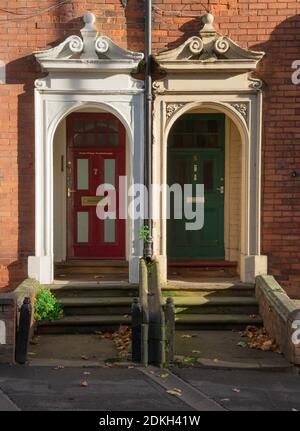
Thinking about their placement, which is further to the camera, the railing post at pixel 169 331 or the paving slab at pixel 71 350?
the paving slab at pixel 71 350

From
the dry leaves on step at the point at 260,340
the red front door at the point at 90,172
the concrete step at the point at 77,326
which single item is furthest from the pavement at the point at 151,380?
the red front door at the point at 90,172

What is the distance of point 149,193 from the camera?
9039 mm

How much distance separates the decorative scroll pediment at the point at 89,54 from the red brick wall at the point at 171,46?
275 millimetres

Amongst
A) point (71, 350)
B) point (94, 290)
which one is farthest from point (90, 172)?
point (71, 350)

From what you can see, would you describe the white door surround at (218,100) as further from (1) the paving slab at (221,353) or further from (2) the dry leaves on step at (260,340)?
(1) the paving slab at (221,353)

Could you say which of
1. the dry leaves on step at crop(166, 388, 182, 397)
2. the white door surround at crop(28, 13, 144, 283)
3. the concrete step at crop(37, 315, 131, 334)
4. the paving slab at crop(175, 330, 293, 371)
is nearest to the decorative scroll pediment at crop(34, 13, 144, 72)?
the white door surround at crop(28, 13, 144, 283)

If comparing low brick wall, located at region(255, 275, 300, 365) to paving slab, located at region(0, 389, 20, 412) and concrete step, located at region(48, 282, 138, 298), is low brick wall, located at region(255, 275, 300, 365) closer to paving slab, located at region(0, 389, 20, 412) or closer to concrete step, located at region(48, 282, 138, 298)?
concrete step, located at region(48, 282, 138, 298)

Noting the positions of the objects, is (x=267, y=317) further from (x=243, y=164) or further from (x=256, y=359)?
(x=243, y=164)

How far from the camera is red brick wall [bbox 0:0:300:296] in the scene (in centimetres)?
902

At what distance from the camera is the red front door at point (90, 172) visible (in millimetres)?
10430

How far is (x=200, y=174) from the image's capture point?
10289 millimetres

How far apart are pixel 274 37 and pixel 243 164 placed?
1948mm
